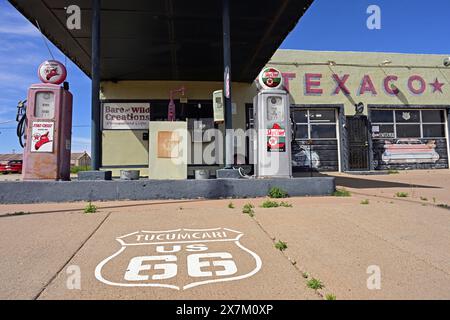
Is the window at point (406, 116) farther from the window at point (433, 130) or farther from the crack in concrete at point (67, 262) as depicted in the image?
the crack in concrete at point (67, 262)

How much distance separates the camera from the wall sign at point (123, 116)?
1370 cm

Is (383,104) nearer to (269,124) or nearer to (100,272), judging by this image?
(269,124)

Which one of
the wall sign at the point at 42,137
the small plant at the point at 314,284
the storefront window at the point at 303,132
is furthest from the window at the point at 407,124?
the small plant at the point at 314,284

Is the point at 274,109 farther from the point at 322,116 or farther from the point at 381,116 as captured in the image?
the point at 381,116

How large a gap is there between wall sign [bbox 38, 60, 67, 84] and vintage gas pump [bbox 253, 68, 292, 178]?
4739 mm

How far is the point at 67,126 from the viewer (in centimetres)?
751

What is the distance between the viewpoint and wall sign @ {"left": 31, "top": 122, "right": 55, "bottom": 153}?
7078mm

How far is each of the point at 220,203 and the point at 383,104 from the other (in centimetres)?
1302

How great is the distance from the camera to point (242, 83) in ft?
48.5

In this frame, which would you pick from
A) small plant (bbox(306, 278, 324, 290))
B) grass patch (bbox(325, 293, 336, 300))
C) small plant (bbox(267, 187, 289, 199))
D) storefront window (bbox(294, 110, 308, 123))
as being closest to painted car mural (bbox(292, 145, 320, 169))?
storefront window (bbox(294, 110, 308, 123))

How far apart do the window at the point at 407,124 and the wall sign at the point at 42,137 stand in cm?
1432

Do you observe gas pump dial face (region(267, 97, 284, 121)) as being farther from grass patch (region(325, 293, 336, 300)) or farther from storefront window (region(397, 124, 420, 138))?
storefront window (region(397, 124, 420, 138))

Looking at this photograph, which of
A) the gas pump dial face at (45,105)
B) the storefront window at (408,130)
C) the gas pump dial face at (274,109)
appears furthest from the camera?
the storefront window at (408,130)
